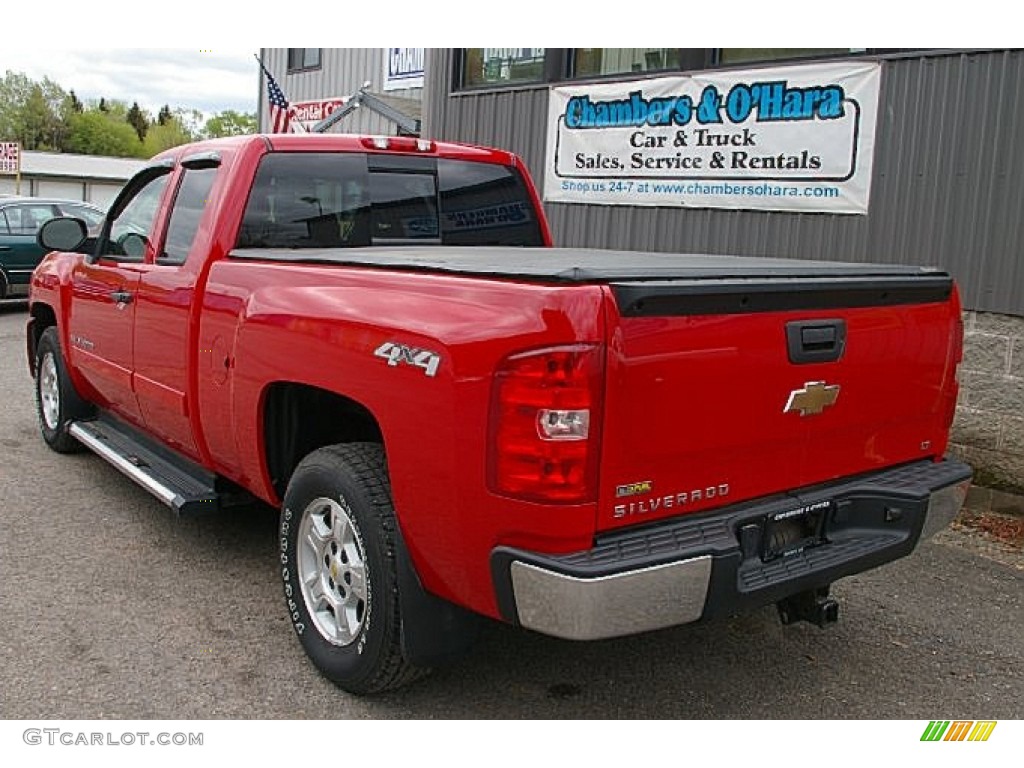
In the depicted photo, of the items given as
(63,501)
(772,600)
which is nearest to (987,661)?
(772,600)

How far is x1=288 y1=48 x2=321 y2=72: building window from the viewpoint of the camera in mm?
17219

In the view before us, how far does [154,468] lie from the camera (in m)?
4.77

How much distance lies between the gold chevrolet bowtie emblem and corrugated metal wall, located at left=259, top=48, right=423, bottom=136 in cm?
1263

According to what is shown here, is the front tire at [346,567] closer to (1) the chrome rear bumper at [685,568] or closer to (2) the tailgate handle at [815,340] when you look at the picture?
(1) the chrome rear bumper at [685,568]

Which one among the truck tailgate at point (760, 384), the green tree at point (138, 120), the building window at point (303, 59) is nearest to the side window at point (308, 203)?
the truck tailgate at point (760, 384)

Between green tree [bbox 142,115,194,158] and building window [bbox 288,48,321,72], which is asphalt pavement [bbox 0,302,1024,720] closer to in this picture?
building window [bbox 288,48,321,72]

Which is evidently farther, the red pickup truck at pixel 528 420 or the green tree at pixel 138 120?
the green tree at pixel 138 120

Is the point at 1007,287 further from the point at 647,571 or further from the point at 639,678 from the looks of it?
the point at 647,571

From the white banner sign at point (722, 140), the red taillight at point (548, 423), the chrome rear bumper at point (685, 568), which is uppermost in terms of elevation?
the white banner sign at point (722, 140)

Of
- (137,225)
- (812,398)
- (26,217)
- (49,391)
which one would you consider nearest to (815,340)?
(812,398)

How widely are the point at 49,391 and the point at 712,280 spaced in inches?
204

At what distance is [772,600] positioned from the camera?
2994 mm

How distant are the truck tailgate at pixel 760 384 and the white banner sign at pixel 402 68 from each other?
12.6 m

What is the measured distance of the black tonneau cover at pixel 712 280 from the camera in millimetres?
2652
